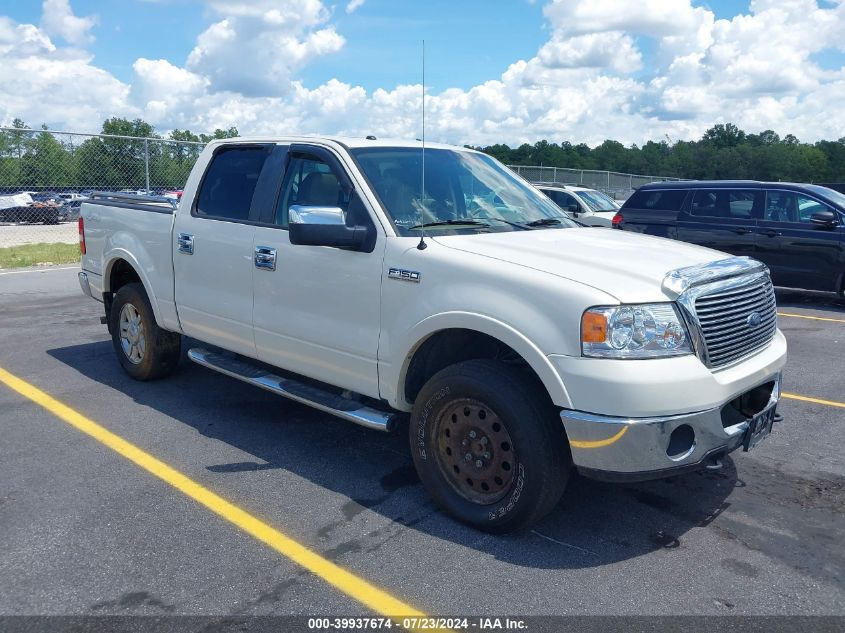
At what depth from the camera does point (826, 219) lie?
10820mm

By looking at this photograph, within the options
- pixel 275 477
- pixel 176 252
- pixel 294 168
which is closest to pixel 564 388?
pixel 275 477

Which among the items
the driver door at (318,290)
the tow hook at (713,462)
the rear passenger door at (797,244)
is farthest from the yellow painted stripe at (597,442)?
the rear passenger door at (797,244)

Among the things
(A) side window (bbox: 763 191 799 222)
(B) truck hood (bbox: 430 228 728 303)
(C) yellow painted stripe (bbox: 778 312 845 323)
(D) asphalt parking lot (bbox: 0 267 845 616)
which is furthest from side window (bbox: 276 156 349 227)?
(A) side window (bbox: 763 191 799 222)

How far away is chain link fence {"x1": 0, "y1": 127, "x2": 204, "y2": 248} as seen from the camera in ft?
53.6

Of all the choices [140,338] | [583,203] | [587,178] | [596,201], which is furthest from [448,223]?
[587,178]

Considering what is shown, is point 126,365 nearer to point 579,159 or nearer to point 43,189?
point 43,189

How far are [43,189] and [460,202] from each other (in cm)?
1573

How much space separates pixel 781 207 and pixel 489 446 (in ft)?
30.4

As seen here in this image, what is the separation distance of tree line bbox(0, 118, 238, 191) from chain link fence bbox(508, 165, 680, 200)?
1434 centimetres

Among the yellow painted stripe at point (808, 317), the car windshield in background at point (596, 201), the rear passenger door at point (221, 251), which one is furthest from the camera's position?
the car windshield in background at point (596, 201)

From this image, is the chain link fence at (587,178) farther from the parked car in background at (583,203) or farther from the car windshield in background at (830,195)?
the car windshield in background at (830,195)

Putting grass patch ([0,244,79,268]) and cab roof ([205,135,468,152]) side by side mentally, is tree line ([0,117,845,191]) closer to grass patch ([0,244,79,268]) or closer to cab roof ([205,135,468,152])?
grass patch ([0,244,79,268])

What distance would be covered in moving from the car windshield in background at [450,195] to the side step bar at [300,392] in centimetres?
103

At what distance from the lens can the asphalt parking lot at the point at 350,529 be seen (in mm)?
3256
